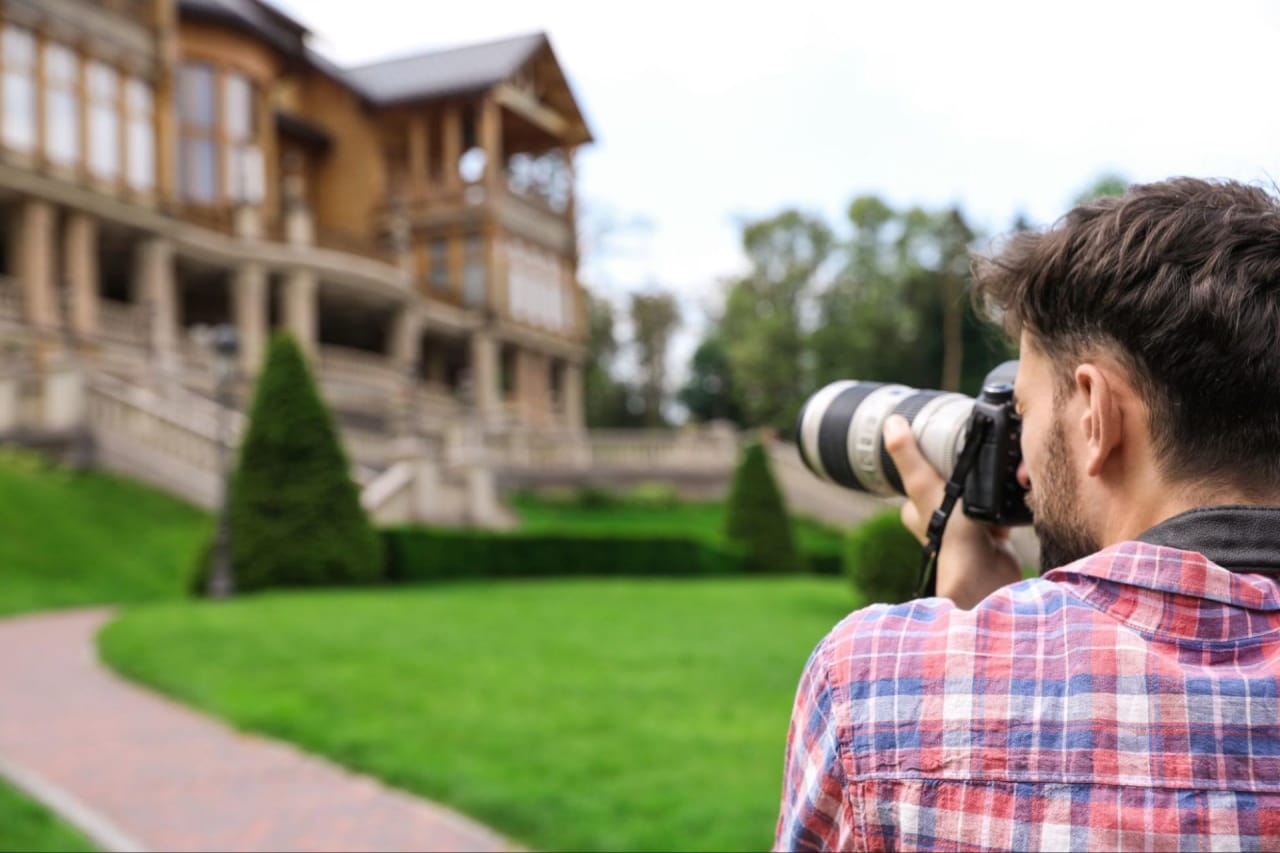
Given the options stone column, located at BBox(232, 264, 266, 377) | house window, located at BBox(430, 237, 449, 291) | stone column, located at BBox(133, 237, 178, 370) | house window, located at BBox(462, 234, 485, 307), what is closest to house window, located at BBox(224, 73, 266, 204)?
stone column, located at BBox(232, 264, 266, 377)

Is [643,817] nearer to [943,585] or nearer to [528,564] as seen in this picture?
[943,585]

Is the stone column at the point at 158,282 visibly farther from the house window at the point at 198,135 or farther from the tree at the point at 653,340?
the tree at the point at 653,340

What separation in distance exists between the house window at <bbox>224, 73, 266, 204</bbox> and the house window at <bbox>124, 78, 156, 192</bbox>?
238 cm

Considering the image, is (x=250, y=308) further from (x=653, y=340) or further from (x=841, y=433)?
(x=653, y=340)

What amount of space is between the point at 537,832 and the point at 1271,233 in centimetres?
364

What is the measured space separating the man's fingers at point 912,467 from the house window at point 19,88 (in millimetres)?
22458

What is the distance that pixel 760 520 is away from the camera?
743 inches

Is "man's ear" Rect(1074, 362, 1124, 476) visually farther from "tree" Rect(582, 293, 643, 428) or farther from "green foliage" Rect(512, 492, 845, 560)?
"tree" Rect(582, 293, 643, 428)

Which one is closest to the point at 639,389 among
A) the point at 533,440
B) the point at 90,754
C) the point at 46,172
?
the point at 533,440

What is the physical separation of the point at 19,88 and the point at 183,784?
63.2ft

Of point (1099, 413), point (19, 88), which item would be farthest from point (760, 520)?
point (1099, 413)

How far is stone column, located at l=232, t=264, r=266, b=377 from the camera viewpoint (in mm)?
24625

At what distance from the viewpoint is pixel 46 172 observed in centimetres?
2084

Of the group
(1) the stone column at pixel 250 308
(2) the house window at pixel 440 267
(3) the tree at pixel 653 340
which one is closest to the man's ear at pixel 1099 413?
(1) the stone column at pixel 250 308
